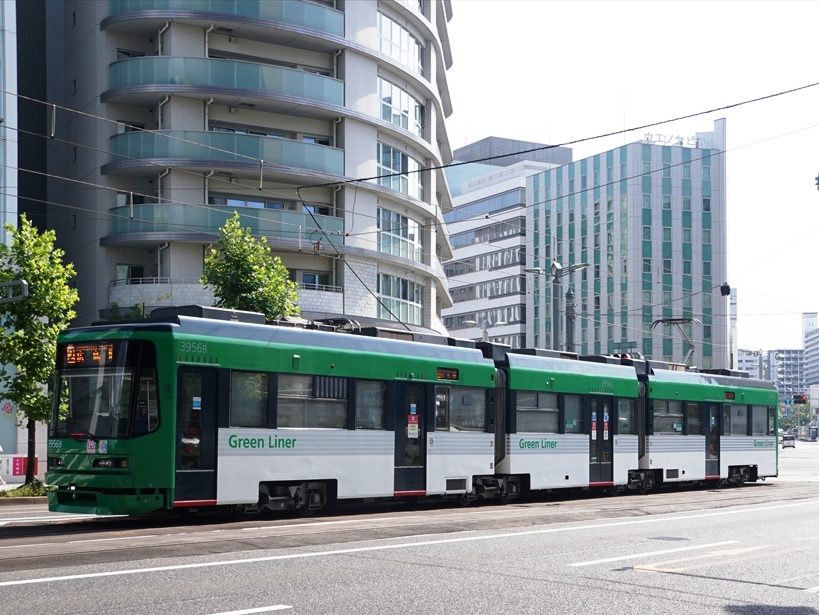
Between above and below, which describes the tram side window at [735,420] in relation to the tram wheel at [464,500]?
above

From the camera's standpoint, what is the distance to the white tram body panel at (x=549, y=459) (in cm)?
2270

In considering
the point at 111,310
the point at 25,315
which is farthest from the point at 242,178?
the point at 25,315

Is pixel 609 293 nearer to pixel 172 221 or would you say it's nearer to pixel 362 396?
pixel 172 221

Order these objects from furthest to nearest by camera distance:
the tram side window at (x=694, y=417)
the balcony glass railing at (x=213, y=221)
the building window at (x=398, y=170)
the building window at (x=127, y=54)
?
the building window at (x=398, y=170)
the building window at (x=127, y=54)
the balcony glass railing at (x=213, y=221)
the tram side window at (x=694, y=417)

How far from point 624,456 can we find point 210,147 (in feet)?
65.7

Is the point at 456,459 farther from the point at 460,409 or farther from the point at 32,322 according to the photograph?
the point at 32,322

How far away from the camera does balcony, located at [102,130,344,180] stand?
38.8 metres

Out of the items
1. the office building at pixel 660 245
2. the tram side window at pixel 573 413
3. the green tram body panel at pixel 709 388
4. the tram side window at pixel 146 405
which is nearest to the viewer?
the tram side window at pixel 146 405

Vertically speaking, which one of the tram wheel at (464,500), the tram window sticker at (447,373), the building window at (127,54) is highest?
the building window at (127,54)

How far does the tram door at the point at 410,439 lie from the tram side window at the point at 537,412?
11.0ft

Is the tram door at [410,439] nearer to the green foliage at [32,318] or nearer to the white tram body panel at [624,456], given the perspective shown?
the white tram body panel at [624,456]

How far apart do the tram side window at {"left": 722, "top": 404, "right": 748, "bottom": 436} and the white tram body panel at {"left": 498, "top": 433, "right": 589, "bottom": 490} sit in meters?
7.38

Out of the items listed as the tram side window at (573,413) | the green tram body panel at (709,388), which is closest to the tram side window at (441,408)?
the tram side window at (573,413)

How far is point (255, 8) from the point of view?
39469mm
